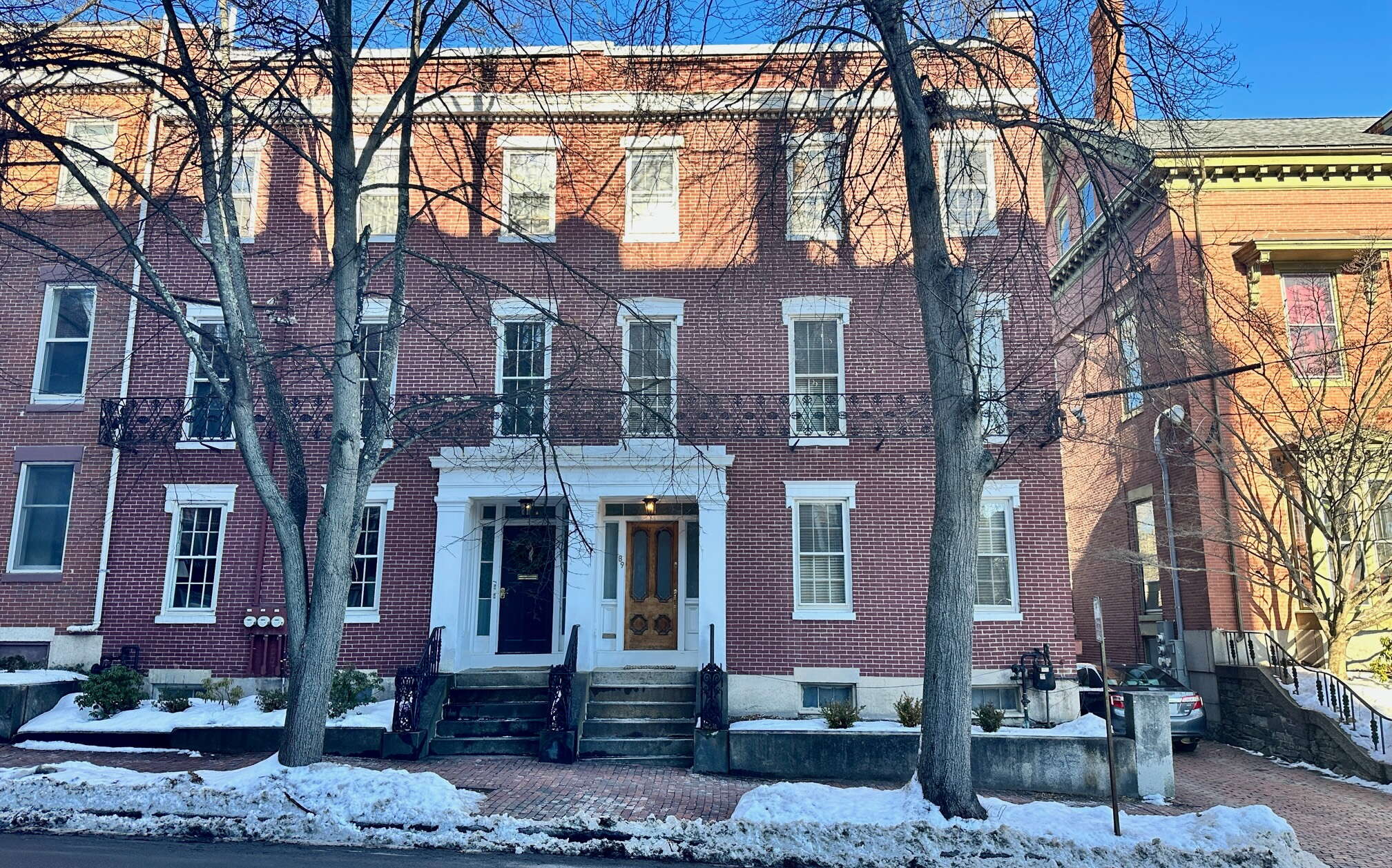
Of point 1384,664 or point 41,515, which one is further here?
point 41,515

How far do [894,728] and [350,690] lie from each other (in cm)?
778

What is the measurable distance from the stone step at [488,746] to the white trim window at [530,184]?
8.59 metres

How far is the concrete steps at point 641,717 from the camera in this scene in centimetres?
1249

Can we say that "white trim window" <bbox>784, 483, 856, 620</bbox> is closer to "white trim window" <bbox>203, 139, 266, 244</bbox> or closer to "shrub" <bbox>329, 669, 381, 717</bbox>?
"shrub" <bbox>329, 669, 381, 717</bbox>

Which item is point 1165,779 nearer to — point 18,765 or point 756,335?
point 756,335

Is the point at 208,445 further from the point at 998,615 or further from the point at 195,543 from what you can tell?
the point at 998,615

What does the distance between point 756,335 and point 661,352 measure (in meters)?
1.70

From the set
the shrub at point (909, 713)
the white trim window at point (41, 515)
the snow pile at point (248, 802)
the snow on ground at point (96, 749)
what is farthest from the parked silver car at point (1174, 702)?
the white trim window at point (41, 515)

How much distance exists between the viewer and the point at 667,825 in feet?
28.8

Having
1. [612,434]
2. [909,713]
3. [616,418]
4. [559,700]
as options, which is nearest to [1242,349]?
[909,713]

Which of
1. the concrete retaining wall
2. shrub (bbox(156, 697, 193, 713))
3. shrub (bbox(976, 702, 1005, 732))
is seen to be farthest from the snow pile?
the concrete retaining wall

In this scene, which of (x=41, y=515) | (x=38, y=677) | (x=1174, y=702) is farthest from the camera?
(x=41, y=515)

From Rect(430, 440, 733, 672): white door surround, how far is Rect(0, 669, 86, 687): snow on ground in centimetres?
574

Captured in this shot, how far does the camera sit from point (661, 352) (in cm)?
1545
